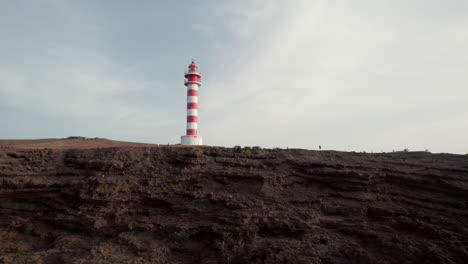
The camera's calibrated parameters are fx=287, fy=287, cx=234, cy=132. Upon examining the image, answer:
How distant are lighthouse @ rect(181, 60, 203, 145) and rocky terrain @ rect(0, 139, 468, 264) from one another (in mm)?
10526

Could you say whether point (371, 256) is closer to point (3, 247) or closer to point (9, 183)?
point (3, 247)

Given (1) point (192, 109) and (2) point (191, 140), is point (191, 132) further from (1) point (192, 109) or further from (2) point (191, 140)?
(1) point (192, 109)

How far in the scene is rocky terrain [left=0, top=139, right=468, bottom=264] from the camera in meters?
5.96

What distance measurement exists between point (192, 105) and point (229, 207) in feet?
44.4

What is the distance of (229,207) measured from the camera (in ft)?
22.0

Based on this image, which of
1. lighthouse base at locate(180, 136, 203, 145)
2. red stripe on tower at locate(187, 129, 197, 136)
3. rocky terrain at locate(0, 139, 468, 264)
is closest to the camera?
rocky terrain at locate(0, 139, 468, 264)

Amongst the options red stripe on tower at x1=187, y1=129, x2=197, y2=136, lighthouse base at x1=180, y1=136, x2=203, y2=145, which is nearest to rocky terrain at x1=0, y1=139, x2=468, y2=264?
lighthouse base at x1=180, y1=136, x2=203, y2=145

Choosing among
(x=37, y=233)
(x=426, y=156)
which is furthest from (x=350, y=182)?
(x=37, y=233)

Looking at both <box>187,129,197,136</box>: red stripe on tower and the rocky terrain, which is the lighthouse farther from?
the rocky terrain

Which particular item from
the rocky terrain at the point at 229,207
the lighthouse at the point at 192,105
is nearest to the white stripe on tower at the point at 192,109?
the lighthouse at the point at 192,105

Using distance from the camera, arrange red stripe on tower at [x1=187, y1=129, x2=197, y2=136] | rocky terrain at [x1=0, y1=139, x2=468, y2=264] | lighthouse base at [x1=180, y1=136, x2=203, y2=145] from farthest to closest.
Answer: red stripe on tower at [x1=187, y1=129, x2=197, y2=136] < lighthouse base at [x1=180, y1=136, x2=203, y2=145] < rocky terrain at [x1=0, y1=139, x2=468, y2=264]

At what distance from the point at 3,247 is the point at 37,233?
668mm

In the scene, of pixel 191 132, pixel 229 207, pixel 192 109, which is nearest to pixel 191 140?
pixel 191 132

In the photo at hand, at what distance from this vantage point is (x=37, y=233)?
693cm
